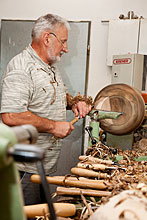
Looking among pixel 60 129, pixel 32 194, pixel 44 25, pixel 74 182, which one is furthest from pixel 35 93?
pixel 74 182

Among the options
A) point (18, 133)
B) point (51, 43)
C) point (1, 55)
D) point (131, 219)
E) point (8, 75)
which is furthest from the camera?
point (1, 55)

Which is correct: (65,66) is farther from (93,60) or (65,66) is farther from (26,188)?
(26,188)

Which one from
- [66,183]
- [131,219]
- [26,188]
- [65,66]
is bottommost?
[26,188]

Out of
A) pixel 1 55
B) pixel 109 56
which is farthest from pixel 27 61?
pixel 1 55

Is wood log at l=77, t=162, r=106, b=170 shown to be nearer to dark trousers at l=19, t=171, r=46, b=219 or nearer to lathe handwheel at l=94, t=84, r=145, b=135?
dark trousers at l=19, t=171, r=46, b=219

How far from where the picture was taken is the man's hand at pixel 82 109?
238 centimetres

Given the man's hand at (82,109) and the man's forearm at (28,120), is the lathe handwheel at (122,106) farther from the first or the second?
the man's forearm at (28,120)

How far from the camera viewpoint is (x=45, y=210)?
1.10 metres

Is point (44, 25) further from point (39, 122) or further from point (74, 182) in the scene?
point (74, 182)

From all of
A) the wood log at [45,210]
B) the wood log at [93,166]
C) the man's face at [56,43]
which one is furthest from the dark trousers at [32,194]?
the man's face at [56,43]

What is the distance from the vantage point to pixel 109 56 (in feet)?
12.7

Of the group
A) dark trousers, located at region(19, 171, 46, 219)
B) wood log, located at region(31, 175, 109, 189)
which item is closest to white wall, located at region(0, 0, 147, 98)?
dark trousers, located at region(19, 171, 46, 219)

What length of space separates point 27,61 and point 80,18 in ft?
6.93

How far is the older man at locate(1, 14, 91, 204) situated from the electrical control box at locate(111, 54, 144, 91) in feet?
3.23
